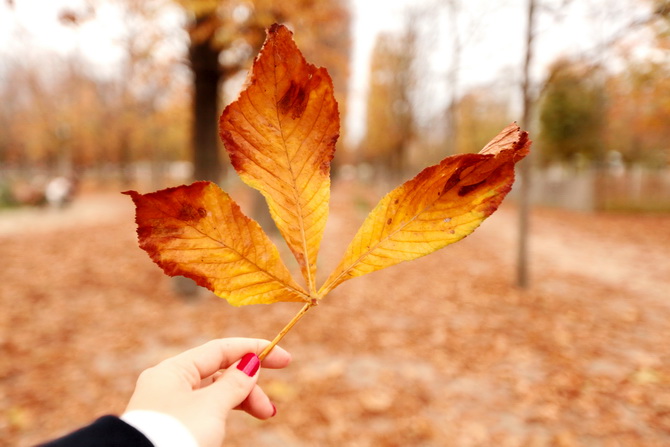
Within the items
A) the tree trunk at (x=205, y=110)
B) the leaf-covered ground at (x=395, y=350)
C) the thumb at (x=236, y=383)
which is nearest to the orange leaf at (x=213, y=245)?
the thumb at (x=236, y=383)

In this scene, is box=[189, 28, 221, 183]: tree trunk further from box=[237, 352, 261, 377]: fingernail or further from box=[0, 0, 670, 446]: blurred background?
box=[237, 352, 261, 377]: fingernail

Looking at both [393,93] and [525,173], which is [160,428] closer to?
[525,173]

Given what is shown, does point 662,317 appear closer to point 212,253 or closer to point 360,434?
point 360,434

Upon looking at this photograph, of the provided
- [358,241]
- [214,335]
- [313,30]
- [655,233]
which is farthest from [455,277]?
[655,233]

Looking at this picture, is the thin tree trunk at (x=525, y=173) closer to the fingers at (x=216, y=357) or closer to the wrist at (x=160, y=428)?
the fingers at (x=216, y=357)

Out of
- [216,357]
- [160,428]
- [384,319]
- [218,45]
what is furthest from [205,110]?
[160,428]
